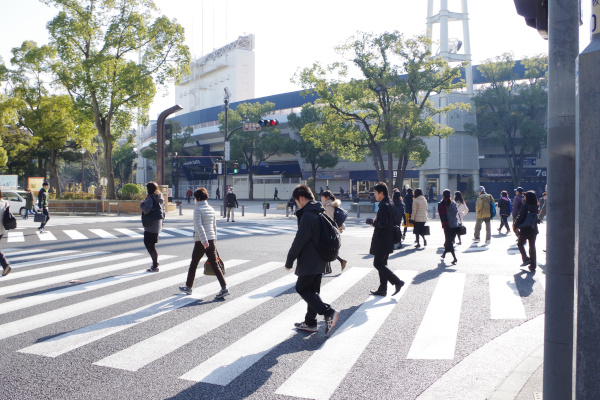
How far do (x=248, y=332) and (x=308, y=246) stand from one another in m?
1.14

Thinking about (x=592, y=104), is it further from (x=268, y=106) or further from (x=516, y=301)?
(x=268, y=106)

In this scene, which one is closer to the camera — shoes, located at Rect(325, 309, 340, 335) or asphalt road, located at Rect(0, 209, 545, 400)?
asphalt road, located at Rect(0, 209, 545, 400)

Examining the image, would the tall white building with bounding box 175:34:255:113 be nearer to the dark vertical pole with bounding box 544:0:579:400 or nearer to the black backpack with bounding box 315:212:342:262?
the black backpack with bounding box 315:212:342:262

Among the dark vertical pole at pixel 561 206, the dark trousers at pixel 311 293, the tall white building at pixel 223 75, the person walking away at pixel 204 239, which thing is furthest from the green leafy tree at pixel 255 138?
the dark vertical pole at pixel 561 206

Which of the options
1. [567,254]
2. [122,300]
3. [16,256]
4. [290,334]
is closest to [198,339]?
[290,334]

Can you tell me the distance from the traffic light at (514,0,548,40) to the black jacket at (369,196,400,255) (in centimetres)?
402

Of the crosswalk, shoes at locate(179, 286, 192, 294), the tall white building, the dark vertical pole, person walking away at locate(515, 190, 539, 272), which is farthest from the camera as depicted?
the tall white building

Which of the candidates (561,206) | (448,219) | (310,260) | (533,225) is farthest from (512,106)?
(561,206)

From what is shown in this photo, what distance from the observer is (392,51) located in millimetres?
28781

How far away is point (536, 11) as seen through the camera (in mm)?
3221

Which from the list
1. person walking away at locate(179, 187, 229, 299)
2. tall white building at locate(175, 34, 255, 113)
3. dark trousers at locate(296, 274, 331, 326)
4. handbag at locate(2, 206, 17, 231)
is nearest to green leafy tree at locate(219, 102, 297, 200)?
tall white building at locate(175, 34, 255, 113)

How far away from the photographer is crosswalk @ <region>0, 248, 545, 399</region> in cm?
424

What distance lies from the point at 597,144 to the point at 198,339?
13.0 feet

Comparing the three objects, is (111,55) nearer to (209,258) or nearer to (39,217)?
(39,217)
